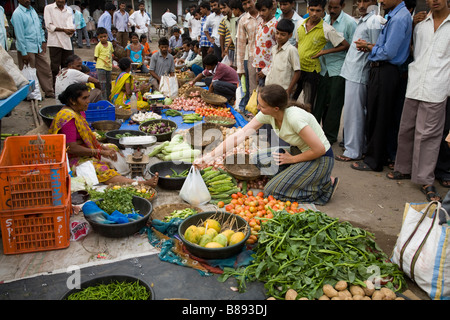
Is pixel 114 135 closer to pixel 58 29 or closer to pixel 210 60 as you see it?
pixel 210 60

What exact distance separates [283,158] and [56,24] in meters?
6.52

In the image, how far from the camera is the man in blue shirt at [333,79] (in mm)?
5316

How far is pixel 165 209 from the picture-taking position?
144 inches

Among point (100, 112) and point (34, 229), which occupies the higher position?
point (100, 112)

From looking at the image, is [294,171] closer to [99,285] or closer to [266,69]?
[99,285]

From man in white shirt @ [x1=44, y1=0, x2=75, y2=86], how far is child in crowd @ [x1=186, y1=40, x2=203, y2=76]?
3551 millimetres

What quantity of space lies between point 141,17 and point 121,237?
13583 mm

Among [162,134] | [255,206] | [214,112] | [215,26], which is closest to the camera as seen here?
[255,206]

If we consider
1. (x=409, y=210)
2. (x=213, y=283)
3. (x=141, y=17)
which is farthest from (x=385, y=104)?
(x=141, y=17)

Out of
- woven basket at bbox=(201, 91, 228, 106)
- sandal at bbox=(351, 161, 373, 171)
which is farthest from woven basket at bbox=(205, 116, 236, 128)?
sandal at bbox=(351, 161, 373, 171)

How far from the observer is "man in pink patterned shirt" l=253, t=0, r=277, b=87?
5922 millimetres

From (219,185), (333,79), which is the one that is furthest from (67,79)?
(333,79)

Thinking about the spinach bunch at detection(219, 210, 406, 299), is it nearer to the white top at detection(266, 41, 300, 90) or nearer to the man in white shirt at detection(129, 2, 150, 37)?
the white top at detection(266, 41, 300, 90)
